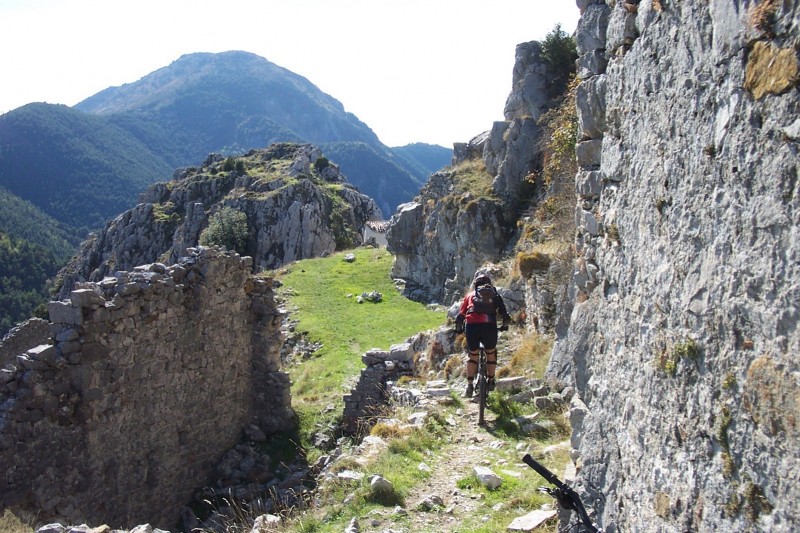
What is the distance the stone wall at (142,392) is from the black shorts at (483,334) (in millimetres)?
4897

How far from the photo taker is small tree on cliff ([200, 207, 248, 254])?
56188mm

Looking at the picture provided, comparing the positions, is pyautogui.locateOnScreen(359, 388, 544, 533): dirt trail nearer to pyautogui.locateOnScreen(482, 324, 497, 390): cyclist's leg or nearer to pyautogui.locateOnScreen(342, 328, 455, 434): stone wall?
pyautogui.locateOnScreen(482, 324, 497, 390): cyclist's leg

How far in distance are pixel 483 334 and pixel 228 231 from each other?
5005 centimetres

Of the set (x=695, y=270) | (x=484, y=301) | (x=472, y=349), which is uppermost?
(x=695, y=270)

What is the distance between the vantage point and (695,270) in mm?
3445

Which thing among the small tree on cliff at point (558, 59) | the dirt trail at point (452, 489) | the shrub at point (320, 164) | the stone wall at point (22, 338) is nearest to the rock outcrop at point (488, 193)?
the small tree on cliff at point (558, 59)

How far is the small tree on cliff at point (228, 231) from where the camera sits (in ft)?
184

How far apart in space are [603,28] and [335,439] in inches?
376

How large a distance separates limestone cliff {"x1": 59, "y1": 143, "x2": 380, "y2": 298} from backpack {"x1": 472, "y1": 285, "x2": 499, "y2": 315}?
4549 cm

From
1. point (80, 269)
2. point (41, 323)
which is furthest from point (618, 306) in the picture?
point (80, 269)

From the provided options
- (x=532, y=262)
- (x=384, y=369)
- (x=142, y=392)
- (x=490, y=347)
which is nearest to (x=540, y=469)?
(x=490, y=347)

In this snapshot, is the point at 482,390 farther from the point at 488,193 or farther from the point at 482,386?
the point at 488,193

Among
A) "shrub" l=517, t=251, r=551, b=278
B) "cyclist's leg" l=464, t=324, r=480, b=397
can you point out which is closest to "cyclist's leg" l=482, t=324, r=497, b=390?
"cyclist's leg" l=464, t=324, r=480, b=397

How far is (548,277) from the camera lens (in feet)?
39.7
